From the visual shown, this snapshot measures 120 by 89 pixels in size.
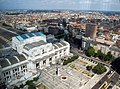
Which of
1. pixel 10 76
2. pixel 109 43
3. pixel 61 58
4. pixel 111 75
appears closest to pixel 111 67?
pixel 111 75

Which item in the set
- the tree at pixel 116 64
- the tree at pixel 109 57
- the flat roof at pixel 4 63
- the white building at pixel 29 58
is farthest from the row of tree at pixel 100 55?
the flat roof at pixel 4 63

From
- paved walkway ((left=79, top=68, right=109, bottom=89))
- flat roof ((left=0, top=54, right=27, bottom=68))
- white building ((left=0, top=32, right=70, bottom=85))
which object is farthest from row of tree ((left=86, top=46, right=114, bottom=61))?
flat roof ((left=0, top=54, right=27, bottom=68))

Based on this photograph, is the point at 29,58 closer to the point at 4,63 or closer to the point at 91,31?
the point at 4,63

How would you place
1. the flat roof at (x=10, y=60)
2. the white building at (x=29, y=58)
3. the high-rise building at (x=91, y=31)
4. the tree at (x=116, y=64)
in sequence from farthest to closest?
the high-rise building at (x=91, y=31) → the tree at (x=116, y=64) → the white building at (x=29, y=58) → the flat roof at (x=10, y=60)

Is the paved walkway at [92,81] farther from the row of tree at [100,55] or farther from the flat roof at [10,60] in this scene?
the flat roof at [10,60]

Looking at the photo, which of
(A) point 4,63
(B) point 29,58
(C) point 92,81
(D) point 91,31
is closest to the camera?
(A) point 4,63

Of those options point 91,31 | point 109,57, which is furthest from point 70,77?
point 91,31
